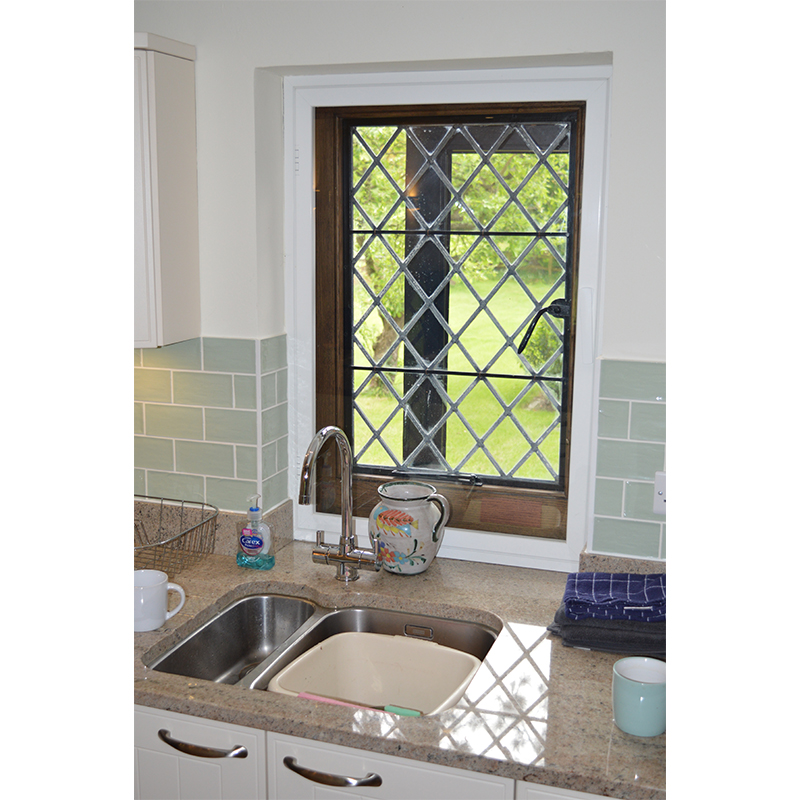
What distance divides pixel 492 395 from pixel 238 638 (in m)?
0.84

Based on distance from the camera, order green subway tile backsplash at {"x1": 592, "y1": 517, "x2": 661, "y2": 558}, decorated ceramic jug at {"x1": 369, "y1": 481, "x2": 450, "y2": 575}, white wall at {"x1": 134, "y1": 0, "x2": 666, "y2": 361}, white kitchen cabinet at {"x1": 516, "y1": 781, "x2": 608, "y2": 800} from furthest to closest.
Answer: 1. decorated ceramic jug at {"x1": 369, "y1": 481, "x2": 450, "y2": 575}
2. green subway tile backsplash at {"x1": 592, "y1": 517, "x2": 661, "y2": 558}
3. white wall at {"x1": 134, "y1": 0, "x2": 666, "y2": 361}
4. white kitchen cabinet at {"x1": 516, "y1": 781, "x2": 608, "y2": 800}

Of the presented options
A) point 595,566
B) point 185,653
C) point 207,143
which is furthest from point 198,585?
point 207,143

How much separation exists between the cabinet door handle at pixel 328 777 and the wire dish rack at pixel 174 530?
728 millimetres

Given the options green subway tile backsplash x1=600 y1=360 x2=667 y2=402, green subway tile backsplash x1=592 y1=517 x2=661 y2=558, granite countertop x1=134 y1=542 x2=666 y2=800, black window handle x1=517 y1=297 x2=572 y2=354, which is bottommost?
granite countertop x1=134 y1=542 x2=666 y2=800

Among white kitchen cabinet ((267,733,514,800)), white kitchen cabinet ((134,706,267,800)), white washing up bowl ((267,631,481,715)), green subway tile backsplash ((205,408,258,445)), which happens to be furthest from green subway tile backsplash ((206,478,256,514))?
white kitchen cabinet ((267,733,514,800))

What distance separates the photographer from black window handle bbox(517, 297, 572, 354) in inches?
75.8

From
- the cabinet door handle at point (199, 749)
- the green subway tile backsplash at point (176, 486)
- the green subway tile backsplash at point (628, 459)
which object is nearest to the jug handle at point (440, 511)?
the green subway tile backsplash at point (628, 459)

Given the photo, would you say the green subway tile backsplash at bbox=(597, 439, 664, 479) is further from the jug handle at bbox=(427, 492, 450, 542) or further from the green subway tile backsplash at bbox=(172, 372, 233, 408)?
the green subway tile backsplash at bbox=(172, 372, 233, 408)

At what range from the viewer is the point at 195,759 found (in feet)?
4.66

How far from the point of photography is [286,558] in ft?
6.69

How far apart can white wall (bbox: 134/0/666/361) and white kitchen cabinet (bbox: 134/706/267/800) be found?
919 mm

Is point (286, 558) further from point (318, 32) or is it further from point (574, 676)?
point (318, 32)

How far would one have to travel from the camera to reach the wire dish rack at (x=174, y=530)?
2.00 m

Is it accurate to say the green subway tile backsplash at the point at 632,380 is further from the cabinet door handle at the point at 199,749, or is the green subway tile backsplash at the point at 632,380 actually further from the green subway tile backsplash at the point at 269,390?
the cabinet door handle at the point at 199,749
